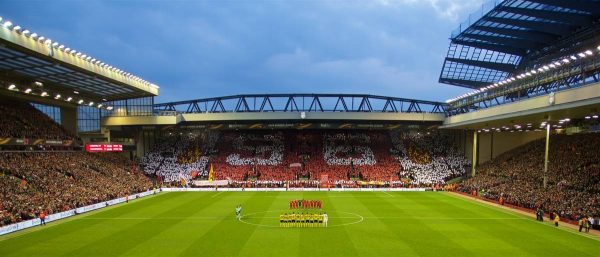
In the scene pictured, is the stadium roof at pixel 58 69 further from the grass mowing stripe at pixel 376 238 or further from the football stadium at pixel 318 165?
the grass mowing stripe at pixel 376 238

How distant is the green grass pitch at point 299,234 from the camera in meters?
20.1

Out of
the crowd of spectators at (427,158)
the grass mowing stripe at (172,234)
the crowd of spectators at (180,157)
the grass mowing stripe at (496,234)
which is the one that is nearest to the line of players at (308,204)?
the grass mowing stripe at (172,234)

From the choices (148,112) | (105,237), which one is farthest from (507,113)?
(148,112)

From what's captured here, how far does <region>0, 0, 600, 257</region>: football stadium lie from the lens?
23.2 meters

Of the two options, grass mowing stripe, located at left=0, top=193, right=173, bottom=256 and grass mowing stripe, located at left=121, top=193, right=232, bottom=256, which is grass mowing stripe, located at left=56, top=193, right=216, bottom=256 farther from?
grass mowing stripe, located at left=0, top=193, right=173, bottom=256

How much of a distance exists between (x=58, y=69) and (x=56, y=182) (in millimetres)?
10341

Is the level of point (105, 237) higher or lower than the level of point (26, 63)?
lower

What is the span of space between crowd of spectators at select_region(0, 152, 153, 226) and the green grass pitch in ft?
7.69

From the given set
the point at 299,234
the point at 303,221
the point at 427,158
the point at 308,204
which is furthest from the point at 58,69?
the point at 427,158

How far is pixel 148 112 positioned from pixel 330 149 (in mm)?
29953

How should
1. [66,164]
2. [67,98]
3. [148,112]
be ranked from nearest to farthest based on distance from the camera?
[66,164]
[67,98]
[148,112]

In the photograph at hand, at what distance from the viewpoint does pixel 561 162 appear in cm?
4025

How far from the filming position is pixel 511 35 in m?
48.6

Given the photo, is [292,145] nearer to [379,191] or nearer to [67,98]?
[379,191]
